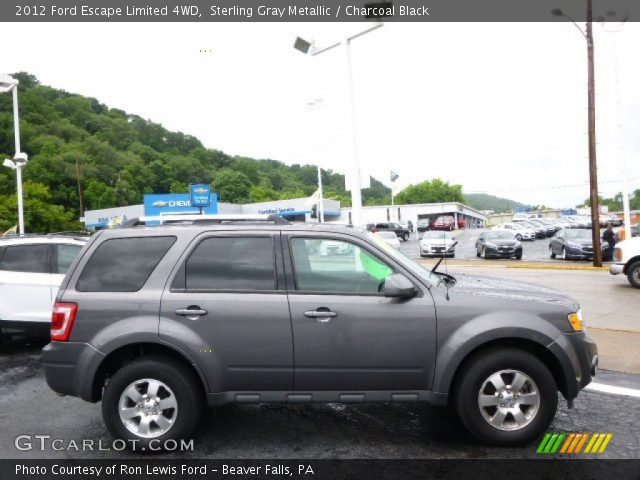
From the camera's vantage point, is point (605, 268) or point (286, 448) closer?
point (286, 448)

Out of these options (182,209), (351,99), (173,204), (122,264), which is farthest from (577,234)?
(182,209)

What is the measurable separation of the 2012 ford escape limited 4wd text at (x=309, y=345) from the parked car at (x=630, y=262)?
9.79 m

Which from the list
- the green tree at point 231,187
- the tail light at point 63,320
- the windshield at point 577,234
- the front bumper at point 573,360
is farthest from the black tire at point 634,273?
the green tree at point 231,187

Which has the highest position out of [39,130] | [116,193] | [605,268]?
[39,130]

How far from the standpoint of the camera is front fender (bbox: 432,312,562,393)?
374cm

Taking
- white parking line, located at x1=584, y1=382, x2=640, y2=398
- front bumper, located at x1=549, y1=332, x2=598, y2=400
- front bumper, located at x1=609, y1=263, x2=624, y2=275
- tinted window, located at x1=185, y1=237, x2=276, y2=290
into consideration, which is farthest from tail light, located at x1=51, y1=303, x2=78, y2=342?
front bumper, located at x1=609, y1=263, x2=624, y2=275

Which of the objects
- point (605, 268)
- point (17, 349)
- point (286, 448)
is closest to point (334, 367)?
point (286, 448)

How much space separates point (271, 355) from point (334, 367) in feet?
1.59

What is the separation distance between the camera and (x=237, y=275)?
4020 mm

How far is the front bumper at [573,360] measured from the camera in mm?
3779

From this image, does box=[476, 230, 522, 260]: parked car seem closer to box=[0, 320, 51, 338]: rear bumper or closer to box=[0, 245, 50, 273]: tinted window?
box=[0, 245, 50, 273]: tinted window

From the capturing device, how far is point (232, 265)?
4047 millimetres

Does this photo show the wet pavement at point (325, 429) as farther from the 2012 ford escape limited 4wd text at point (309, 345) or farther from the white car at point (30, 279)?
the white car at point (30, 279)

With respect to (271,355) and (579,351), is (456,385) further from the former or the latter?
(271,355)
